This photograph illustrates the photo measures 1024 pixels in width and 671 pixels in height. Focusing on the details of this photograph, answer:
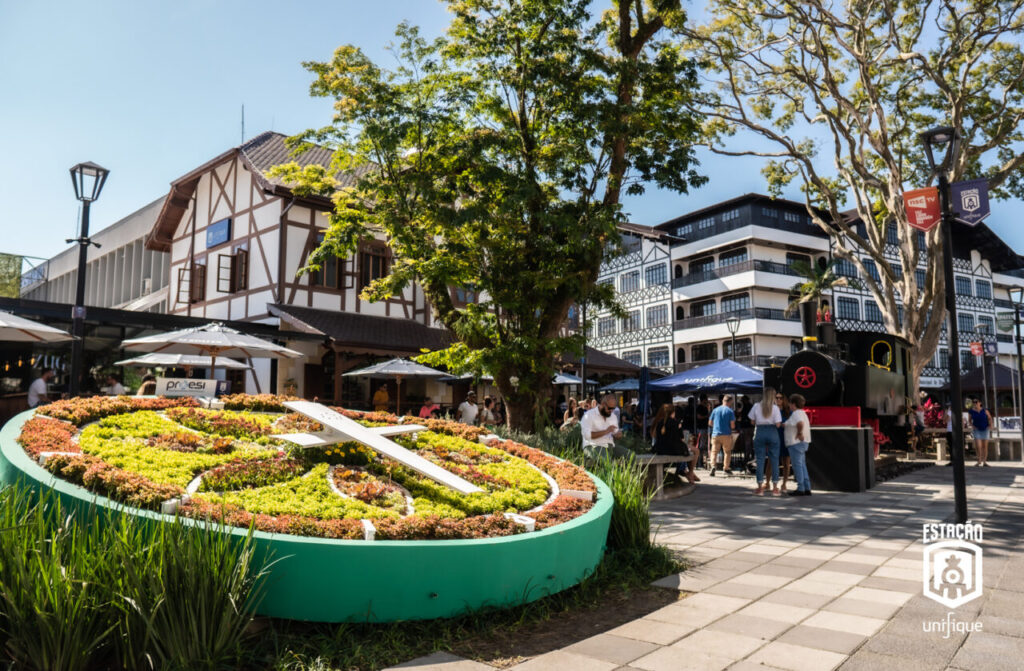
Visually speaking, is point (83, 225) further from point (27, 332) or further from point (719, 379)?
point (719, 379)

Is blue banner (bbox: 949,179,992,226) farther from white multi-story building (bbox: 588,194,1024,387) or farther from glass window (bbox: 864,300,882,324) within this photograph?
glass window (bbox: 864,300,882,324)

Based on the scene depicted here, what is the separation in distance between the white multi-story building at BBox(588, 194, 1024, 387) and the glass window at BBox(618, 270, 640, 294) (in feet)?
0.23

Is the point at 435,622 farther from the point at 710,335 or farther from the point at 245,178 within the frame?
the point at 710,335

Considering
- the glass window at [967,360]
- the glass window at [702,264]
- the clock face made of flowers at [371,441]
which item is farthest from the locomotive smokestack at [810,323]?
the glass window at [967,360]

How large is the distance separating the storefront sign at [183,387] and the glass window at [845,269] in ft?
144

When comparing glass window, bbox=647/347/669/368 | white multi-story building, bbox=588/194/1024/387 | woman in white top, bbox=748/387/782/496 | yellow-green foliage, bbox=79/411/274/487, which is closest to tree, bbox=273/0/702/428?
woman in white top, bbox=748/387/782/496

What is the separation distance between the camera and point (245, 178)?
75.2 ft

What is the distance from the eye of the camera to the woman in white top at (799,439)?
11195 millimetres

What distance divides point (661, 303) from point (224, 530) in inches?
1798

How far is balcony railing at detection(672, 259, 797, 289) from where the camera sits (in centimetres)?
4281

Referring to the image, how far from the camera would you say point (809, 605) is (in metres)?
5.03

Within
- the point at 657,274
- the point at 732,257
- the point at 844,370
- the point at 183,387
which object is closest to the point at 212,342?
the point at 183,387

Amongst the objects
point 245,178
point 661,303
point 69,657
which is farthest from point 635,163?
point 661,303

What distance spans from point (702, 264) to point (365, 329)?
3066 cm
